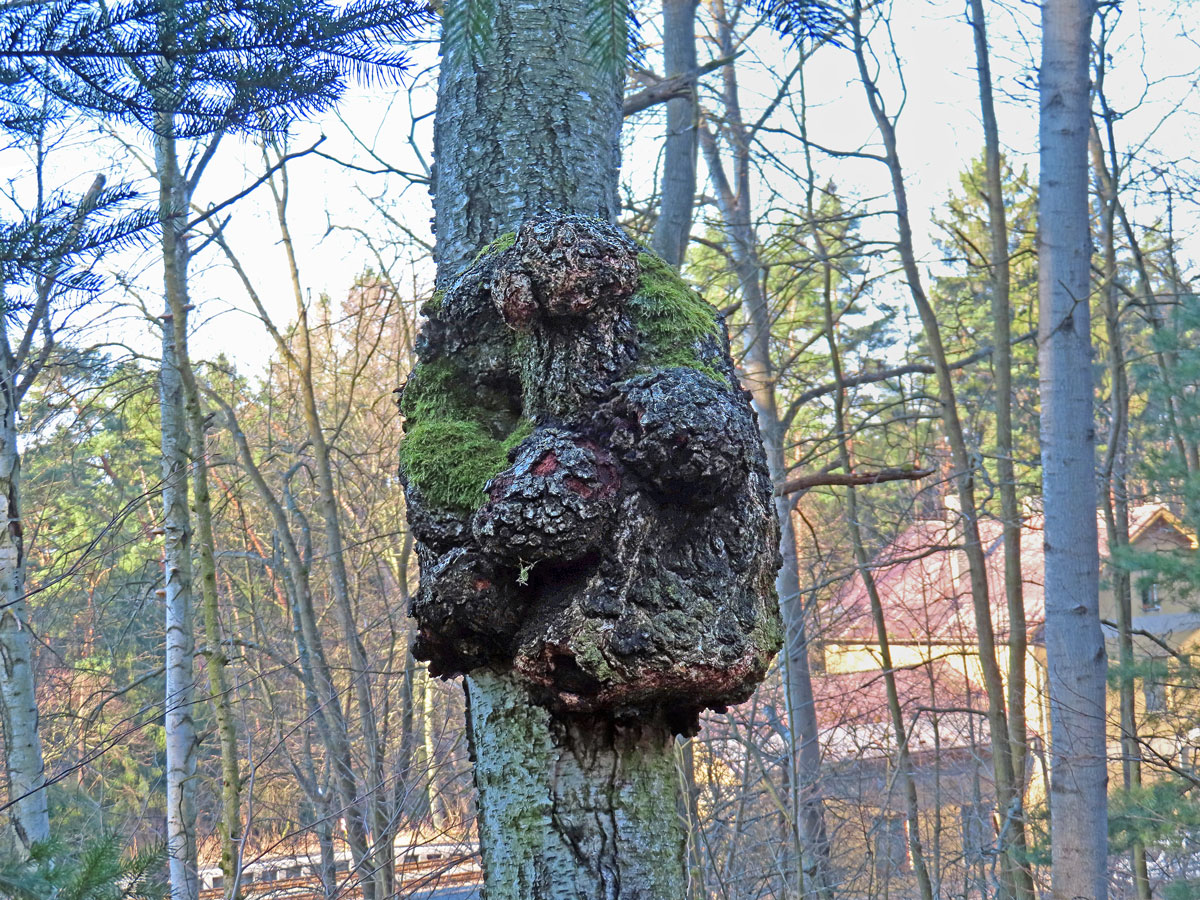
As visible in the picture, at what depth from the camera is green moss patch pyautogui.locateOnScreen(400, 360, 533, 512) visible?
1854 mm

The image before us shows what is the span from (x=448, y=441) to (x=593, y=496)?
43cm

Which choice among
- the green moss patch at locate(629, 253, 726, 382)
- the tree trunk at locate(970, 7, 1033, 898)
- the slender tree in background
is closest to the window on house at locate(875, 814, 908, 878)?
the tree trunk at locate(970, 7, 1033, 898)

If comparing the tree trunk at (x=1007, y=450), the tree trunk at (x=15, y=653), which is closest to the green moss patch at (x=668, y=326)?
the tree trunk at (x=15, y=653)

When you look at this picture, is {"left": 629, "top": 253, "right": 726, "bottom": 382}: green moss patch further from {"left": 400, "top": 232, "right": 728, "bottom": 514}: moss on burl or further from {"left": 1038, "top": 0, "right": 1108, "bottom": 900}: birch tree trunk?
{"left": 1038, "top": 0, "right": 1108, "bottom": 900}: birch tree trunk

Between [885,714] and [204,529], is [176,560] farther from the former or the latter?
[885,714]

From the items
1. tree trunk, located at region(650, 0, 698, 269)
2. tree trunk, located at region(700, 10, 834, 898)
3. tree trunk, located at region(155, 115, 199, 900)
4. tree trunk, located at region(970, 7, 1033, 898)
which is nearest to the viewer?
tree trunk, located at region(155, 115, 199, 900)

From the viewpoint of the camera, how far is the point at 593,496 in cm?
163

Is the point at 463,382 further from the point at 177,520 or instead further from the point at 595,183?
the point at 177,520

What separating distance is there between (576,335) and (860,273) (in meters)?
7.82

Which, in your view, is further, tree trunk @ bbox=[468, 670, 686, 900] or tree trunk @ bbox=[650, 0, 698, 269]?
tree trunk @ bbox=[650, 0, 698, 269]

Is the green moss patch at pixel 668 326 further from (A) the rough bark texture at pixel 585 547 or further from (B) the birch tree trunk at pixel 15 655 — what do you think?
(B) the birch tree trunk at pixel 15 655

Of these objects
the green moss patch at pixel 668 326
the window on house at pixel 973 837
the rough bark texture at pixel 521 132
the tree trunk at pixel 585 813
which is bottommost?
the window on house at pixel 973 837

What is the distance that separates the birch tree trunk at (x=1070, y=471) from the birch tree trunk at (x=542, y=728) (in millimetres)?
4321

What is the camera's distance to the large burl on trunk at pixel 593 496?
1615 millimetres
